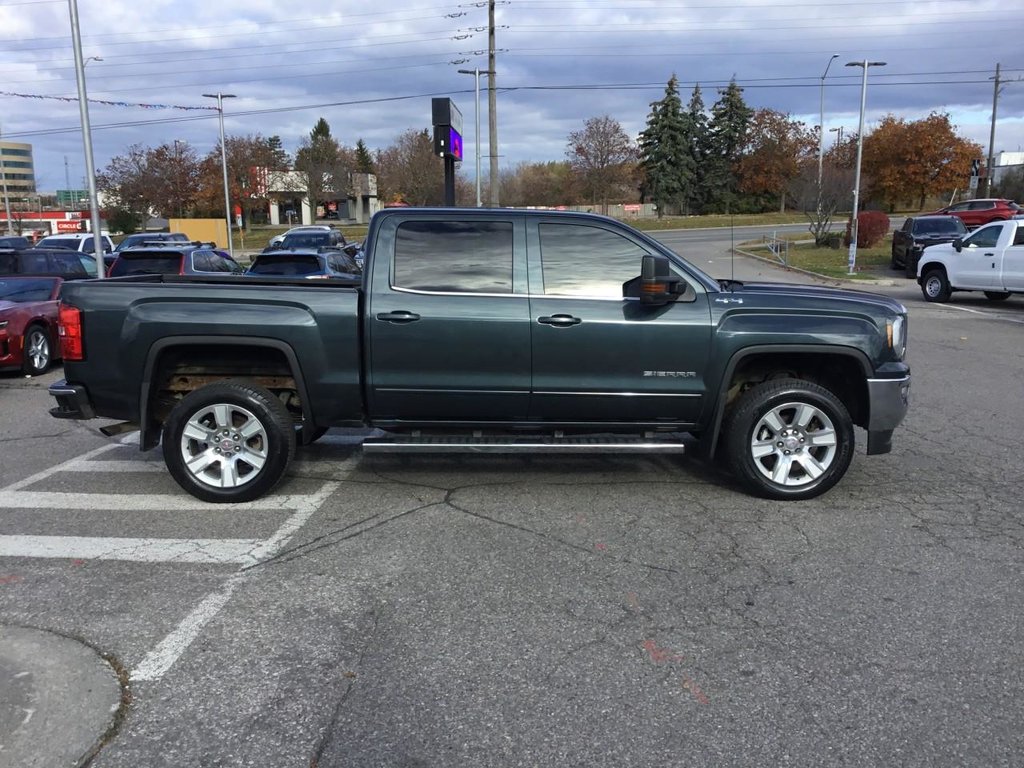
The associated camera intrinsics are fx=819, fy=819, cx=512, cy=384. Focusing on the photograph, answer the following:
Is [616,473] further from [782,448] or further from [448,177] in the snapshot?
[448,177]

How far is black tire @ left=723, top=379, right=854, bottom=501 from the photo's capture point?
5453 mm

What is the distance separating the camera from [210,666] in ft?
11.5

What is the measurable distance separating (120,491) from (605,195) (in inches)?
2492

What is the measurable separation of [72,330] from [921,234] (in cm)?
2623

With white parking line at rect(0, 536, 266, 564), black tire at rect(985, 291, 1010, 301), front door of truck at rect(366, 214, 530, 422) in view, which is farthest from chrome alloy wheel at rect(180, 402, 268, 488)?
black tire at rect(985, 291, 1010, 301)

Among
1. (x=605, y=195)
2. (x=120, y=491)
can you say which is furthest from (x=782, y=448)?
(x=605, y=195)

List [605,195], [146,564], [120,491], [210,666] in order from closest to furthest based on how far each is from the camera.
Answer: [210,666] → [146,564] → [120,491] → [605,195]

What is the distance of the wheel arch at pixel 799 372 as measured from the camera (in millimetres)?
5422

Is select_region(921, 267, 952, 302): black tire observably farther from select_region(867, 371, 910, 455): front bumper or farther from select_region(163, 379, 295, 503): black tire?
select_region(163, 379, 295, 503): black tire

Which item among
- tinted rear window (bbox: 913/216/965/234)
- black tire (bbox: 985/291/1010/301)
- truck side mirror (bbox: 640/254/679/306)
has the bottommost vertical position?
black tire (bbox: 985/291/1010/301)

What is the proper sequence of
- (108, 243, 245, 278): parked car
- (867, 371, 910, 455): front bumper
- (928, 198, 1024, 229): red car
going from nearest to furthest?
(867, 371, 910, 455): front bumper → (108, 243, 245, 278): parked car → (928, 198, 1024, 229): red car

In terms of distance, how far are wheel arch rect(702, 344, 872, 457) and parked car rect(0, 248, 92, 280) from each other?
37.9 ft

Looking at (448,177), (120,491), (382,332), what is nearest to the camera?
(382,332)

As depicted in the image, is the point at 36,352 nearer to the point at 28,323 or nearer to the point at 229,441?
the point at 28,323
